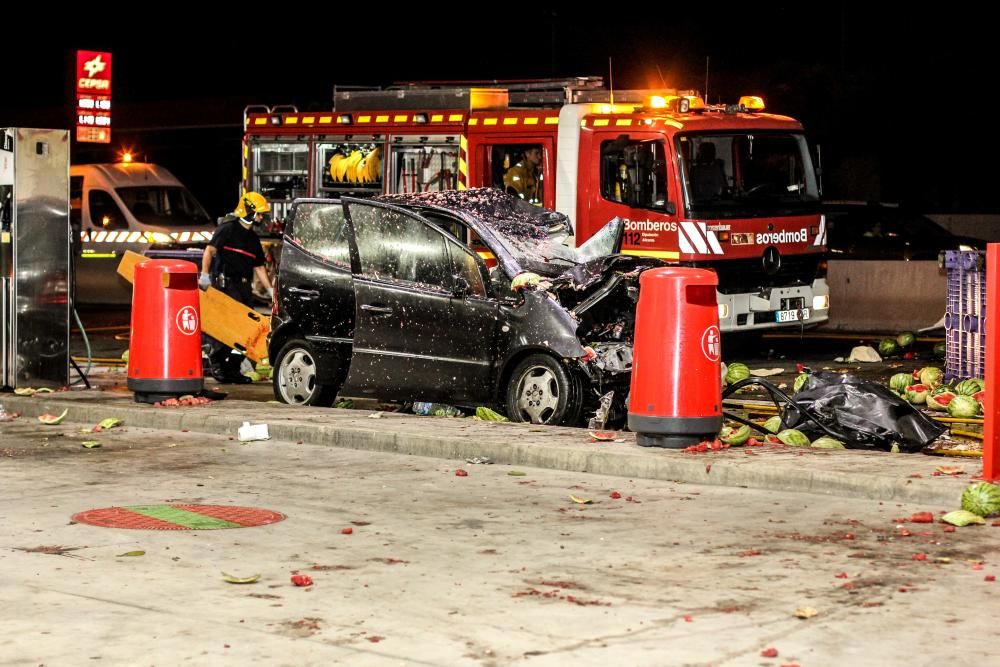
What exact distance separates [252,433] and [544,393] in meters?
2.10

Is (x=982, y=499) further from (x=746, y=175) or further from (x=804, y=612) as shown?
(x=746, y=175)

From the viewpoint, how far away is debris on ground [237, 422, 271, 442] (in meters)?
11.6

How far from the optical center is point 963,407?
12.1 m

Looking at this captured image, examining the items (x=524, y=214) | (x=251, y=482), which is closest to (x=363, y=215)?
(x=524, y=214)

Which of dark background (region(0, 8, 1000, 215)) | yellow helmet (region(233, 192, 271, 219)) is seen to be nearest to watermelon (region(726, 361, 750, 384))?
yellow helmet (region(233, 192, 271, 219))

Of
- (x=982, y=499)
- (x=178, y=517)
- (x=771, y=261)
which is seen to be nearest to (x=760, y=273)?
(x=771, y=261)

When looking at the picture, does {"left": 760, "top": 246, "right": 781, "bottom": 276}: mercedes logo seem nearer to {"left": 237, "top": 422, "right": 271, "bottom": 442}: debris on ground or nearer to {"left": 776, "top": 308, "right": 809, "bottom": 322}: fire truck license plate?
{"left": 776, "top": 308, "right": 809, "bottom": 322}: fire truck license plate

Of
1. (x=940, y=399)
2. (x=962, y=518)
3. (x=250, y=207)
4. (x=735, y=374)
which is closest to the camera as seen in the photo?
(x=962, y=518)

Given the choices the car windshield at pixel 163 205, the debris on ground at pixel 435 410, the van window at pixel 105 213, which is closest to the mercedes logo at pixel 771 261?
the debris on ground at pixel 435 410

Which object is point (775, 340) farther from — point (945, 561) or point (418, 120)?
point (945, 561)

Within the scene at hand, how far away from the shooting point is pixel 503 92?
18.9 metres

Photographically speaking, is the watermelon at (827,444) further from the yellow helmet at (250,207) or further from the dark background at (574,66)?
the dark background at (574,66)

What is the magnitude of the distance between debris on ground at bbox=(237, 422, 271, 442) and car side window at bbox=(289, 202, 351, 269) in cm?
163

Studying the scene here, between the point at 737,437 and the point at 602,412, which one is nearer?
the point at 737,437
